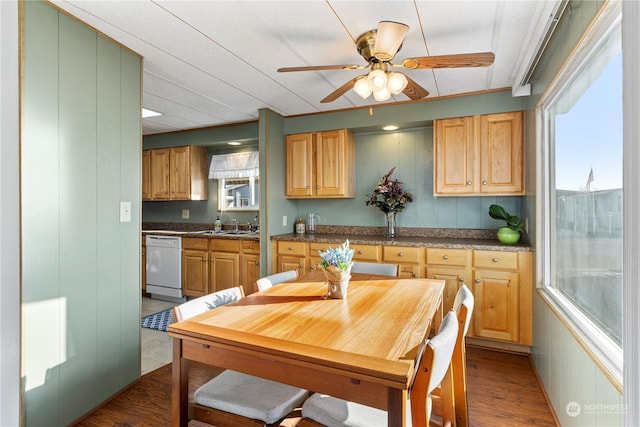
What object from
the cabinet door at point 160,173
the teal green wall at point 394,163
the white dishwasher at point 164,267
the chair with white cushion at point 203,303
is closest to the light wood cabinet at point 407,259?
the teal green wall at point 394,163

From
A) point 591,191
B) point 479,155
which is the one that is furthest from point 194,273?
point 591,191

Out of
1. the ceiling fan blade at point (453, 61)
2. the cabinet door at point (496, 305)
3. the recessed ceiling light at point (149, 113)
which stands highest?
the recessed ceiling light at point (149, 113)

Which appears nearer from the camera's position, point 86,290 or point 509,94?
point 86,290

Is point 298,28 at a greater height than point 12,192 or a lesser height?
greater

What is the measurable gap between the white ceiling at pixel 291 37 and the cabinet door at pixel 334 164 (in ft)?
2.17

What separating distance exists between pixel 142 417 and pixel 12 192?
6.99ft

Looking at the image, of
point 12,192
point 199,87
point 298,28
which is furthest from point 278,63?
point 12,192

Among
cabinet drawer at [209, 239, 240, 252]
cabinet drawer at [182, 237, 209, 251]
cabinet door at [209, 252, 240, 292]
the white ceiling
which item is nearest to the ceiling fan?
the white ceiling

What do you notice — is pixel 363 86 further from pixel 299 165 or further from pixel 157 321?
pixel 157 321

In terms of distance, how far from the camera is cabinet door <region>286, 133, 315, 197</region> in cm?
383

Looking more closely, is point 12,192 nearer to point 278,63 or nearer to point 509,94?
point 278,63

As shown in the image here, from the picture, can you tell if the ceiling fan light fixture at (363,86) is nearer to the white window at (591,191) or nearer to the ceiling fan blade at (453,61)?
the ceiling fan blade at (453,61)

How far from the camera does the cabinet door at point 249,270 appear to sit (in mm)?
3871

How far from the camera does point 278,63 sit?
2480 millimetres
